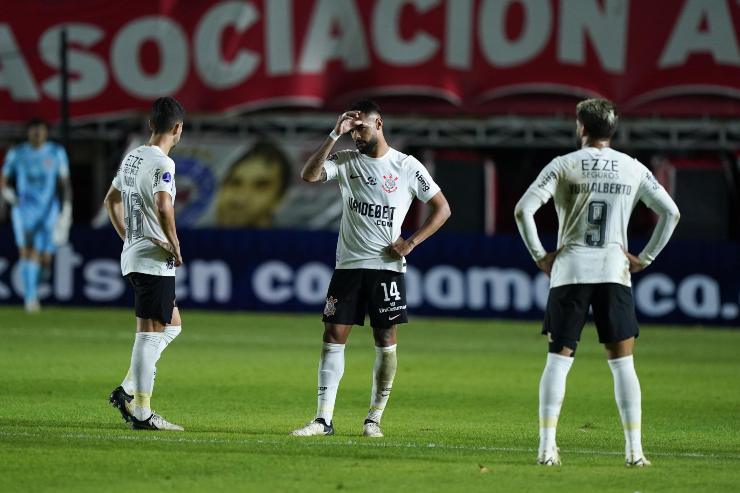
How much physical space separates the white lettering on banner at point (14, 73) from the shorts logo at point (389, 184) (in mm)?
15476

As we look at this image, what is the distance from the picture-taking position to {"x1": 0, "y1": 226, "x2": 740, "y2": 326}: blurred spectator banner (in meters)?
19.9

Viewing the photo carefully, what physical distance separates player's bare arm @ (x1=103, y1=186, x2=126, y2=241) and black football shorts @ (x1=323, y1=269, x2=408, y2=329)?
4.91ft

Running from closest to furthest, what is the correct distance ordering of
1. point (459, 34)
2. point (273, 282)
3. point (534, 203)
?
point (534, 203) → point (273, 282) → point (459, 34)

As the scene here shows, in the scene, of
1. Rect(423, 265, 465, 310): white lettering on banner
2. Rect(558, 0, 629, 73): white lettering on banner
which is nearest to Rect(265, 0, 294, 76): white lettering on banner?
Rect(558, 0, 629, 73): white lettering on banner

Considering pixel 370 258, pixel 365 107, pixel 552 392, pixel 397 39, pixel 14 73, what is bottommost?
pixel 552 392

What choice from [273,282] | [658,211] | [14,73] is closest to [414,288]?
[273,282]

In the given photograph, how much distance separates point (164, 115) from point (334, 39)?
14101 millimetres

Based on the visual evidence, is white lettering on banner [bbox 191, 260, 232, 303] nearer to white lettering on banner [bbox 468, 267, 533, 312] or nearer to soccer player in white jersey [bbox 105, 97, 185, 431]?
white lettering on banner [bbox 468, 267, 533, 312]

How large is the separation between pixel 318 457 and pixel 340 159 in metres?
2.11

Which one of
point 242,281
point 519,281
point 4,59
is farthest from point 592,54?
point 4,59

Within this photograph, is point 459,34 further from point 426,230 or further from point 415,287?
point 426,230

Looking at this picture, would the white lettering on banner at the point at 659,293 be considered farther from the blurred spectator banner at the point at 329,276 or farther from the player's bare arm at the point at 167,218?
the player's bare arm at the point at 167,218

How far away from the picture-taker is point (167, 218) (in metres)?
9.16

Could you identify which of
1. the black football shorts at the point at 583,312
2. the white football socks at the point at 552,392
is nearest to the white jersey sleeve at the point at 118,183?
the black football shorts at the point at 583,312
